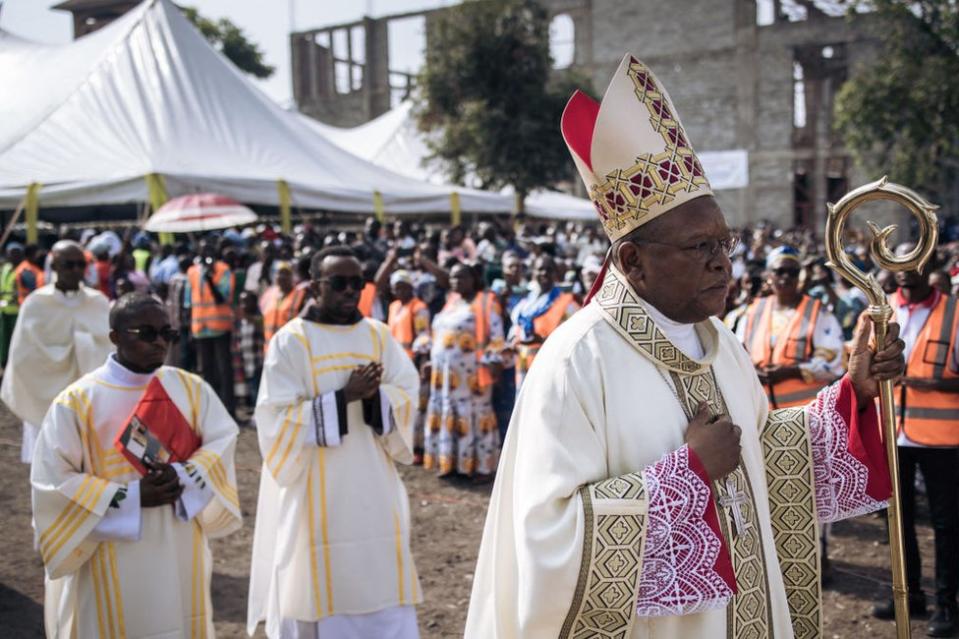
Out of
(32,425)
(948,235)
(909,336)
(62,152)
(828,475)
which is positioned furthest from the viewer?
(948,235)

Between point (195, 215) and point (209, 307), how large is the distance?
6.12 ft

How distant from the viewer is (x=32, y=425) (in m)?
6.96

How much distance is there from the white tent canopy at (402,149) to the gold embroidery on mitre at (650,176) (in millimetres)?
21972

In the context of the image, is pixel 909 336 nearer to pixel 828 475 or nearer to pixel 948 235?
pixel 828 475

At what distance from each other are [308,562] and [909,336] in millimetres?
3510

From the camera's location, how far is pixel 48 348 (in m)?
6.60

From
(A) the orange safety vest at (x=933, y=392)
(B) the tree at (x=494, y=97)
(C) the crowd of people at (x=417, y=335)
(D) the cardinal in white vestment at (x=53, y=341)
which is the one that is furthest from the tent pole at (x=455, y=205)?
(A) the orange safety vest at (x=933, y=392)

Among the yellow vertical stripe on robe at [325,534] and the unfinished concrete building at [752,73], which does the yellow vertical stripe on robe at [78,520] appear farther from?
the unfinished concrete building at [752,73]

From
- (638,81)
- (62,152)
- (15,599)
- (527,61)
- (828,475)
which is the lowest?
(15,599)

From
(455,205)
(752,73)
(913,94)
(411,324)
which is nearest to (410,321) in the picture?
(411,324)

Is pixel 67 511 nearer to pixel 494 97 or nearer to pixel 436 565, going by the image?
pixel 436 565

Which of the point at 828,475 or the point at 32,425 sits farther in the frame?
the point at 32,425

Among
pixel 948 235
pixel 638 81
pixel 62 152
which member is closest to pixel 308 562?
pixel 638 81

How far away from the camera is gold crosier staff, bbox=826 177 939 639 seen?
2.52 meters
